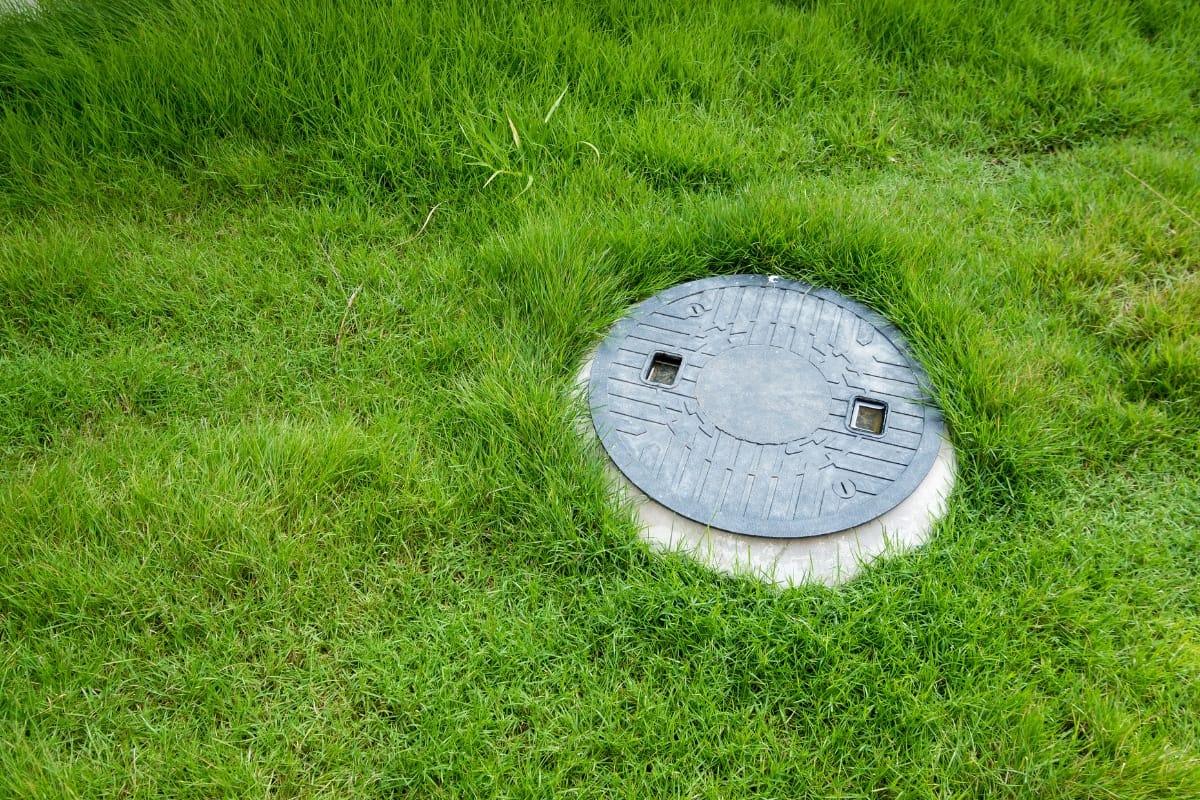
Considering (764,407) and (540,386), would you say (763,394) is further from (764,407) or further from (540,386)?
(540,386)

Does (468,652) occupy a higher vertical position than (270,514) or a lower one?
lower

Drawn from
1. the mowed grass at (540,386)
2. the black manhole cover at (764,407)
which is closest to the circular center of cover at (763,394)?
the black manhole cover at (764,407)

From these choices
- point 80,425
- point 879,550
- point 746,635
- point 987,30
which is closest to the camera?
point 746,635

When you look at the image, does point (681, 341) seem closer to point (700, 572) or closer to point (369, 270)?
point (700, 572)

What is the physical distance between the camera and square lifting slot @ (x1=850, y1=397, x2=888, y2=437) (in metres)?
2.44

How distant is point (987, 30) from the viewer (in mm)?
3535

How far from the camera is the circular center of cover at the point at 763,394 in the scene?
2426 mm

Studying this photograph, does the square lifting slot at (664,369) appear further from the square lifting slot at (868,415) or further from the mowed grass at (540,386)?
the square lifting slot at (868,415)

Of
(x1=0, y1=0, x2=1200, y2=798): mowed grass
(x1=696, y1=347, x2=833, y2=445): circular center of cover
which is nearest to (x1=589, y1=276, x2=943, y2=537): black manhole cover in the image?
(x1=696, y1=347, x2=833, y2=445): circular center of cover

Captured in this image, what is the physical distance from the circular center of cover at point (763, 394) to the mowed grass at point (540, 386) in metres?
0.34

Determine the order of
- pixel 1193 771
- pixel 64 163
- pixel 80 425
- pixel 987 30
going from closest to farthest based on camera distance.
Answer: pixel 1193 771 < pixel 80 425 < pixel 64 163 < pixel 987 30

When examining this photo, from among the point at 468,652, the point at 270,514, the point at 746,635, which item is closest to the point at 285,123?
the point at 270,514

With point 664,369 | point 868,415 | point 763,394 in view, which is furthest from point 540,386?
point 868,415

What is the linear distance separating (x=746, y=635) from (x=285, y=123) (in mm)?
2373
